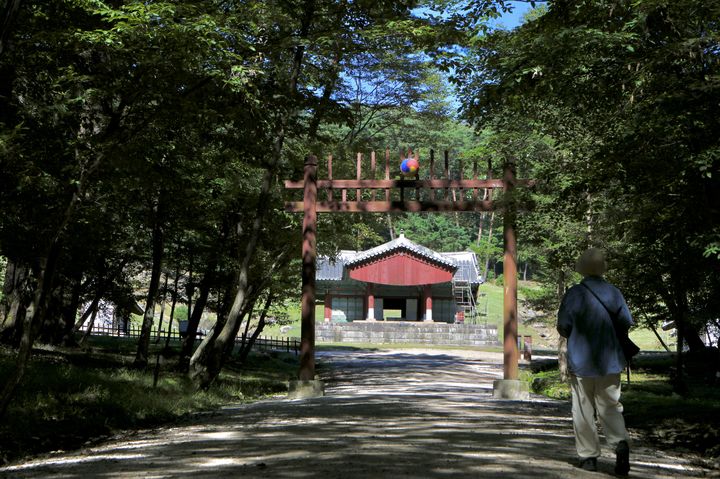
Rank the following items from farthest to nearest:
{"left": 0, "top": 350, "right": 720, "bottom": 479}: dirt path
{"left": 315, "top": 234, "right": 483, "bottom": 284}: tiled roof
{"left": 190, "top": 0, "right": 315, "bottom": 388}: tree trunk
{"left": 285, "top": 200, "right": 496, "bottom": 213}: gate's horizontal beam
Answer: {"left": 315, "top": 234, "right": 483, "bottom": 284}: tiled roof
{"left": 285, "top": 200, "right": 496, "bottom": 213}: gate's horizontal beam
{"left": 190, "top": 0, "right": 315, "bottom": 388}: tree trunk
{"left": 0, "top": 350, "right": 720, "bottom": 479}: dirt path

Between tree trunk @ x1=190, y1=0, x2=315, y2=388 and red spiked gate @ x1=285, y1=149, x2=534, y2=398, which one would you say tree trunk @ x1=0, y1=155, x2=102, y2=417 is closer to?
tree trunk @ x1=190, y1=0, x2=315, y2=388

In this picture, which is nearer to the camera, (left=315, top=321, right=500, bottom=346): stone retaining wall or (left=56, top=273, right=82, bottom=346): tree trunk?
(left=56, top=273, right=82, bottom=346): tree trunk

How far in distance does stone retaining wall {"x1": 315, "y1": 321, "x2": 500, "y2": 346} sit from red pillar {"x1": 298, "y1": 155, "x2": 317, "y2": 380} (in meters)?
32.1

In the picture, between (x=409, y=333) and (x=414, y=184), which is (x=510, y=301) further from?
(x=409, y=333)

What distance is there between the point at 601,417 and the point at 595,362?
1.42 feet

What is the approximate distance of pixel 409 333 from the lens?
46812mm

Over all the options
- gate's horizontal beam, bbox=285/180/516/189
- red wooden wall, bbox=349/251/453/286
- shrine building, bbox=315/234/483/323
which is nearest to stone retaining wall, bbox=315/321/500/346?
shrine building, bbox=315/234/483/323

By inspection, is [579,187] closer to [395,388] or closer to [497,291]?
[395,388]

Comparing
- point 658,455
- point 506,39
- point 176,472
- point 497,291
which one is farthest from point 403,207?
point 497,291

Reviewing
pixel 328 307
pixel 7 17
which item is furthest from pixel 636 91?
pixel 328 307

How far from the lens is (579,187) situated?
9.43 metres

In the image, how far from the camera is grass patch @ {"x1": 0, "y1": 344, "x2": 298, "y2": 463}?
870 centimetres

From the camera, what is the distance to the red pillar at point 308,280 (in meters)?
14.4

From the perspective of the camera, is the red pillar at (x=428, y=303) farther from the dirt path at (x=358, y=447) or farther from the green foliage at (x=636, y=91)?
the green foliage at (x=636, y=91)
